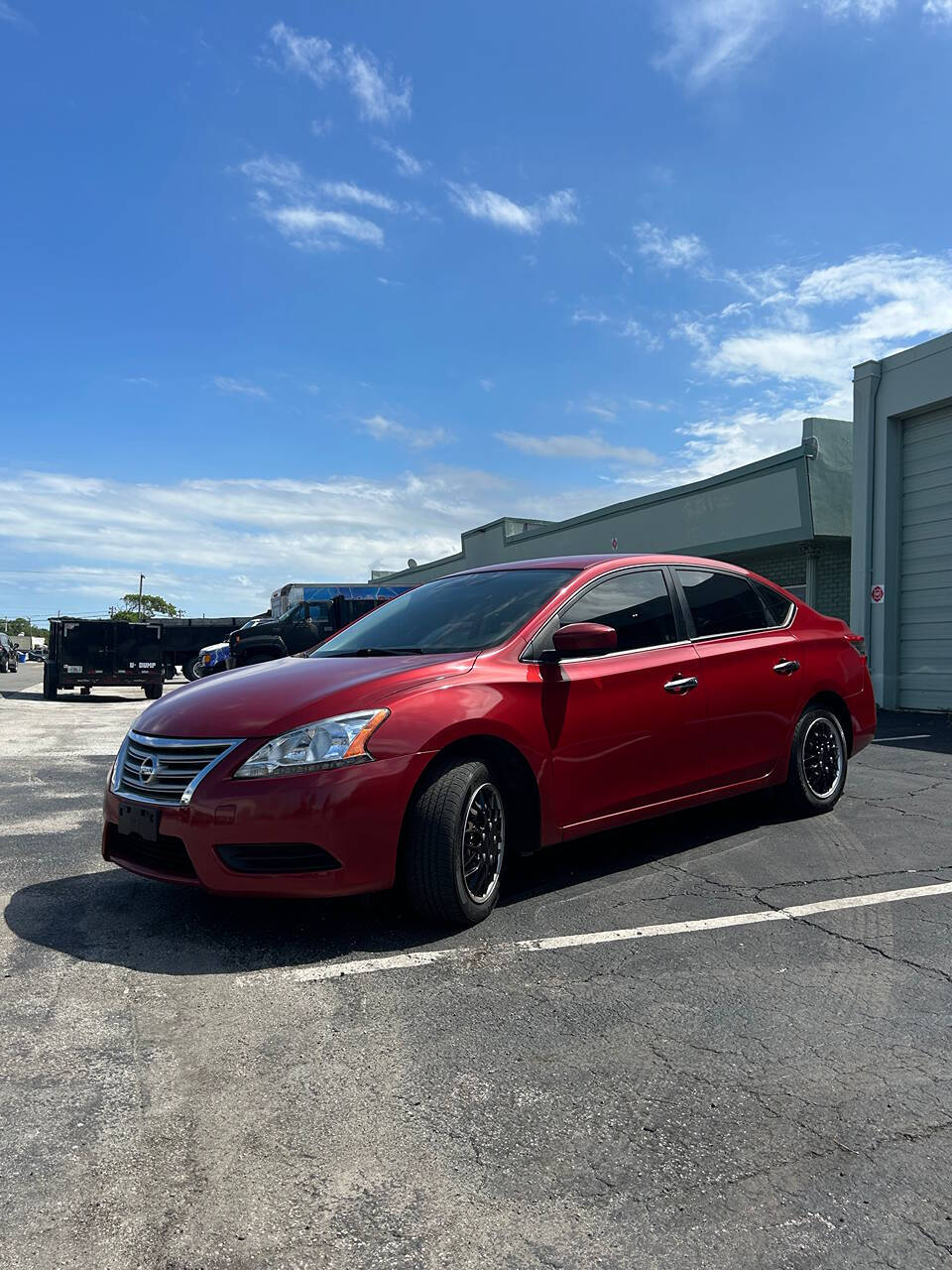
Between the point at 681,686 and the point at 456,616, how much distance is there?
4.14 ft

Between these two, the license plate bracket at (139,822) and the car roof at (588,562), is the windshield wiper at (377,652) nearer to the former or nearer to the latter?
the car roof at (588,562)

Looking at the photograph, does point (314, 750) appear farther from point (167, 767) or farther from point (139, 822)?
point (139, 822)

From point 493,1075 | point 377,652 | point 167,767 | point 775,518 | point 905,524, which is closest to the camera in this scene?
point 493,1075

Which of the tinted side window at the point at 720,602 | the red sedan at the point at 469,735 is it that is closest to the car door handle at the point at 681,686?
the red sedan at the point at 469,735

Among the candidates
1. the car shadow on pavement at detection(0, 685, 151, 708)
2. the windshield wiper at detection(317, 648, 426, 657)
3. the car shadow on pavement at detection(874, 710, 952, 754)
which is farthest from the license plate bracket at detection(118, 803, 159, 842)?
the car shadow on pavement at detection(0, 685, 151, 708)

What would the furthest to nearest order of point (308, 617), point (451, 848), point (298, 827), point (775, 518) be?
point (308, 617), point (775, 518), point (451, 848), point (298, 827)

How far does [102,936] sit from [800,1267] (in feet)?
9.95

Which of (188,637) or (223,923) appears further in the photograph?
(188,637)

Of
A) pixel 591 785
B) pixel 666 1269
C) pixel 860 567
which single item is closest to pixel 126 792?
pixel 591 785

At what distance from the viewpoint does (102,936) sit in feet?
13.3

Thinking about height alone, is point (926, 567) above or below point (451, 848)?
above

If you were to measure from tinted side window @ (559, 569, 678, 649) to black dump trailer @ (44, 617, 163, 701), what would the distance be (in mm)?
18135

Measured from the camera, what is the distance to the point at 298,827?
3725 mm

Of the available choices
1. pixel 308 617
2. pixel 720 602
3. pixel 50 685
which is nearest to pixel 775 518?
pixel 308 617
